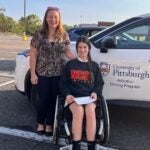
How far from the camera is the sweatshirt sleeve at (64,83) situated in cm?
434

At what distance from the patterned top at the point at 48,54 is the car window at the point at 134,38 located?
2.68 ft

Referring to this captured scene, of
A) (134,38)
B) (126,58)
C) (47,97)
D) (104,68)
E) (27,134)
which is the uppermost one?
(134,38)

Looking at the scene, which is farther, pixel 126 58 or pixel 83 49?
pixel 126 58

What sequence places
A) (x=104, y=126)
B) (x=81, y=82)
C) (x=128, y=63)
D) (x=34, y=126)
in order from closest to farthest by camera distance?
(x=104, y=126) < (x=81, y=82) < (x=128, y=63) < (x=34, y=126)

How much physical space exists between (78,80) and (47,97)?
57 centimetres

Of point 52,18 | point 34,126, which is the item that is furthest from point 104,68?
point 34,126

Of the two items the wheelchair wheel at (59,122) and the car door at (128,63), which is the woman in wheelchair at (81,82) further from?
the car door at (128,63)

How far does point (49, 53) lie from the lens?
15.0 ft

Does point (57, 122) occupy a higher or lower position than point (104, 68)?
lower

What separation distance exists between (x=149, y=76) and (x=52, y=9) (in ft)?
4.91

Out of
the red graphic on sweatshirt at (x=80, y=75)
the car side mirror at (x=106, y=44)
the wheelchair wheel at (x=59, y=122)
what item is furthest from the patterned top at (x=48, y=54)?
the car side mirror at (x=106, y=44)

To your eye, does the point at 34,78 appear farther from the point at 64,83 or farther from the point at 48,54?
the point at 64,83

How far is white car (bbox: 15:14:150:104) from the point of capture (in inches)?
187

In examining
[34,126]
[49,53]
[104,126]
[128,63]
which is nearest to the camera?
[104,126]
